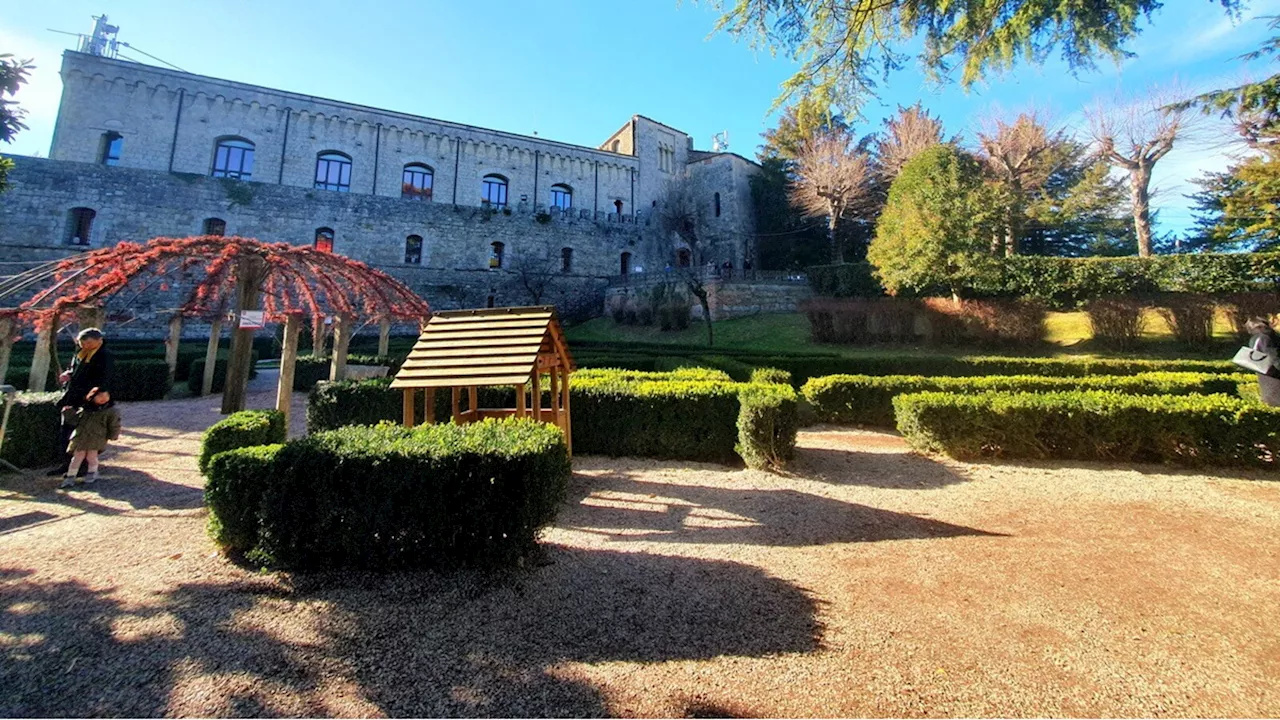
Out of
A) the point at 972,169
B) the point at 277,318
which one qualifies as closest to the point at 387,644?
the point at 277,318

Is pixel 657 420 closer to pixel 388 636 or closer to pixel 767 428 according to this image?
pixel 767 428

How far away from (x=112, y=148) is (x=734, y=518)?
35222 mm

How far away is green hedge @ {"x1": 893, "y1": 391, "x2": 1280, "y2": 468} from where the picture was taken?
19.2 ft

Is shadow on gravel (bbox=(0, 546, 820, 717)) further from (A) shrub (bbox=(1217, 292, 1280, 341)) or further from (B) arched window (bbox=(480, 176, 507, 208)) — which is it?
(B) arched window (bbox=(480, 176, 507, 208))

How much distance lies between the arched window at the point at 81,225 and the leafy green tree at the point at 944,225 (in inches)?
1360

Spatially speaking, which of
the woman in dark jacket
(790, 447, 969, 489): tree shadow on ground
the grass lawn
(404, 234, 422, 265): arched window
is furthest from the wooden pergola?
(404, 234, 422, 265): arched window

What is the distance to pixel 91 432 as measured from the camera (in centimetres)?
529

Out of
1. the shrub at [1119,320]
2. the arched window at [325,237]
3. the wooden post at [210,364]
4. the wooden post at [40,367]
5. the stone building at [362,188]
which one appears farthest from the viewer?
the arched window at [325,237]

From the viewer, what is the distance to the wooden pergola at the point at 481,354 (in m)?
4.69

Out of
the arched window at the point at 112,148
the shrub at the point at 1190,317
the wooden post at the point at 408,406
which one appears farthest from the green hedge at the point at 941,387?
the arched window at the point at 112,148

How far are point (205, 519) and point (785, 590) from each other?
16.7 feet

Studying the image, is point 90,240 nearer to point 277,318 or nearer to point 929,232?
point 277,318

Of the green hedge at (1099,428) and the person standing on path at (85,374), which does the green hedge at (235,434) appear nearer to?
the person standing on path at (85,374)

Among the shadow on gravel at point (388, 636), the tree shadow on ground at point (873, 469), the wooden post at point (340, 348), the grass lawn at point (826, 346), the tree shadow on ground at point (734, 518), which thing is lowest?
the shadow on gravel at point (388, 636)
